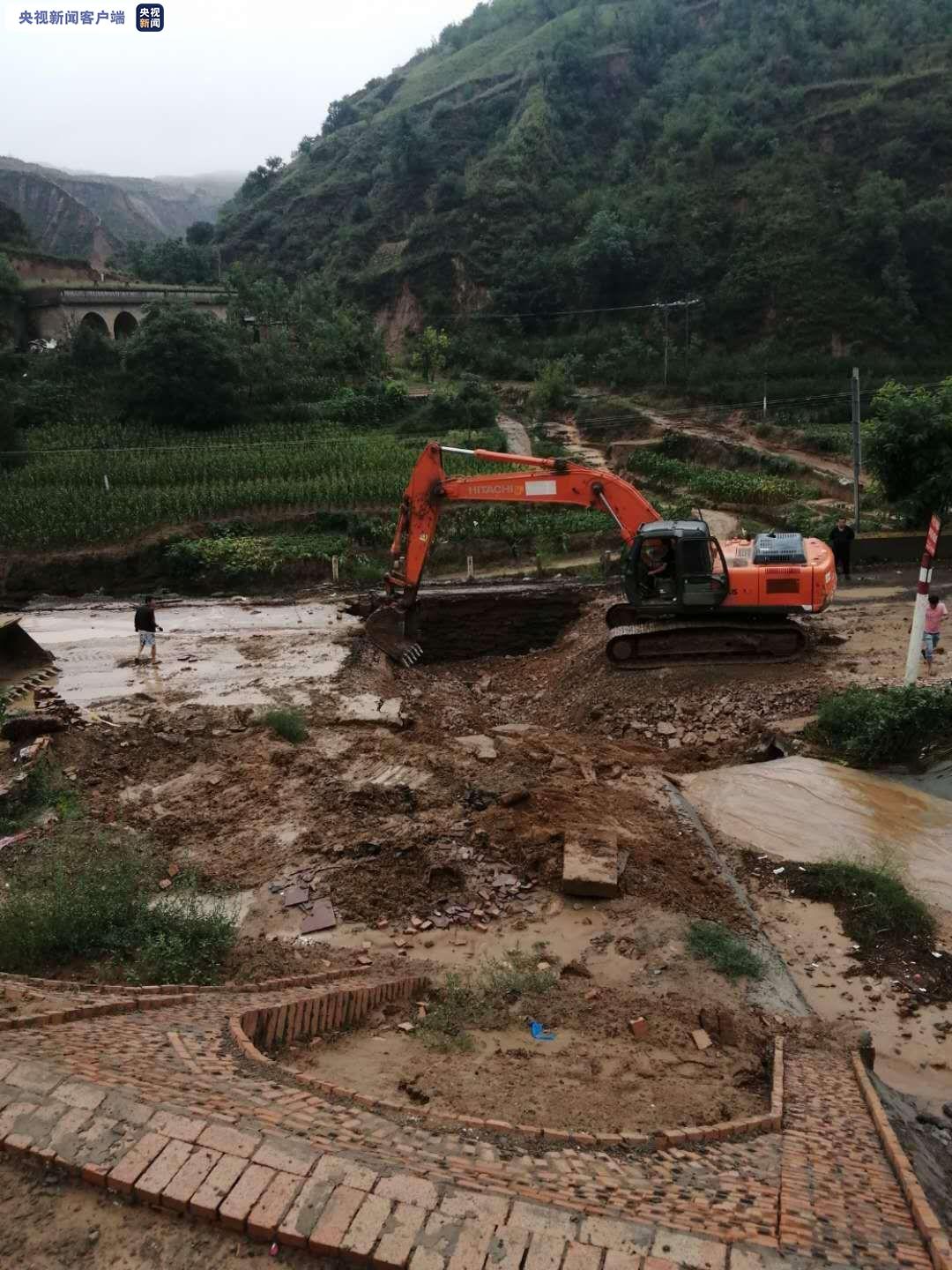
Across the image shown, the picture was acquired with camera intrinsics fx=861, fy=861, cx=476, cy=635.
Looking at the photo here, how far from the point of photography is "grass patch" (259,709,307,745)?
1146cm

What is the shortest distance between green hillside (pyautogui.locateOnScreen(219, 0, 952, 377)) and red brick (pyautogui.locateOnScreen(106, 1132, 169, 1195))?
139 ft

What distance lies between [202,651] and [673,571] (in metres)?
8.50

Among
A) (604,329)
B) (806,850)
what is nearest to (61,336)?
(604,329)

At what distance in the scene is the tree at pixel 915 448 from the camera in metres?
17.1

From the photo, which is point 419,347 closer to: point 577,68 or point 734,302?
point 734,302

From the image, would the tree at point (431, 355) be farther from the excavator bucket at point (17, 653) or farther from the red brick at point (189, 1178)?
the red brick at point (189, 1178)

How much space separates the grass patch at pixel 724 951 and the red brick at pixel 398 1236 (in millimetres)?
4049

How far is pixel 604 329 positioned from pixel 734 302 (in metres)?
6.93

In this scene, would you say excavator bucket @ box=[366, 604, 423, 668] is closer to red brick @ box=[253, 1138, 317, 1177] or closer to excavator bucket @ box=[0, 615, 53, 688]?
excavator bucket @ box=[0, 615, 53, 688]

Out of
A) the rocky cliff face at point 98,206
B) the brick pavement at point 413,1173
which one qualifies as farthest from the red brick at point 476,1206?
the rocky cliff face at point 98,206

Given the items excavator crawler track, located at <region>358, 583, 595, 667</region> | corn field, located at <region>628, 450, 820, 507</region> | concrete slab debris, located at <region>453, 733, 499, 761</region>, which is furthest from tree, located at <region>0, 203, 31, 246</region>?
concrete slab debris, located at <region>453, 733, 499, 761</region>

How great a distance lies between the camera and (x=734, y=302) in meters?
44.7

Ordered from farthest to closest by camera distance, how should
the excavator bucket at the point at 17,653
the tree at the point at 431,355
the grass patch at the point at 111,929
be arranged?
the tree at the point at 431,355
the excavator bucket at the point at 17,653
the grass patch at the point at 111,929

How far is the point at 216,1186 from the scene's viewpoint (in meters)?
3.44
